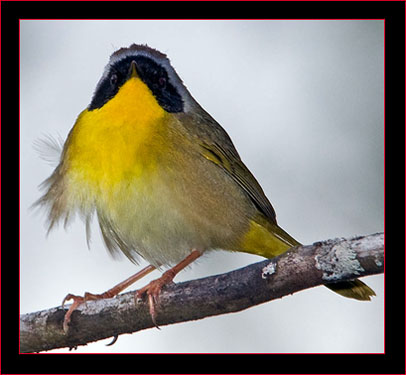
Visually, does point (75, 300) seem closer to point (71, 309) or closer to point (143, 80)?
point (71, 309)

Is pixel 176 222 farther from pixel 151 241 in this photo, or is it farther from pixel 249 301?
pixel 249 301

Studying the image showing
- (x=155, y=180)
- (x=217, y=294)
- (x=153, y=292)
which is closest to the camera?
(x=217, y=294)

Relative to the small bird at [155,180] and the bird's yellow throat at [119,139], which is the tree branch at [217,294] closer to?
the small bird at [155,180]

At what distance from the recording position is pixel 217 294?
11.0ft

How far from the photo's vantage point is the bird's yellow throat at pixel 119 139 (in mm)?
3918

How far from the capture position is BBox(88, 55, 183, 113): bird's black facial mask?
4.17 metres

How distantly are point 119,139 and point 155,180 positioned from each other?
345mm

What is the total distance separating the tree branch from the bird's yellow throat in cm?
78

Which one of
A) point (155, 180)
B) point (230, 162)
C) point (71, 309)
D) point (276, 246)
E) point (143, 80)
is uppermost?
point (143, 80)

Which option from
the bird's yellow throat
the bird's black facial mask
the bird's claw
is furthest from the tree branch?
the bird's black facial mask

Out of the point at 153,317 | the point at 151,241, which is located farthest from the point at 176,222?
the point at 153,317

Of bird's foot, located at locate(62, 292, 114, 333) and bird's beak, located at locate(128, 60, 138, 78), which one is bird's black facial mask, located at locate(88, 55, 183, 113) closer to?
bird's beak, located at locate(128, 60, 138, 78)

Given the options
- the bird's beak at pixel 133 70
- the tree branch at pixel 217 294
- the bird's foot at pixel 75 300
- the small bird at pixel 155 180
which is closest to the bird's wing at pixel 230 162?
the small bird at pixel 155 180

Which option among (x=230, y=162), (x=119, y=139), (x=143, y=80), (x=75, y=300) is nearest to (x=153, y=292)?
(x=75, y=300)
